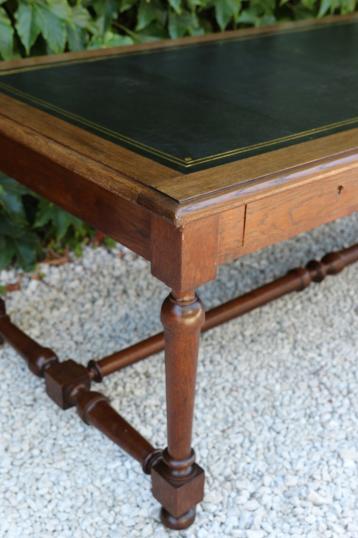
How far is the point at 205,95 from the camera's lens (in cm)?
173

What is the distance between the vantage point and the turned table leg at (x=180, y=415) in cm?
135

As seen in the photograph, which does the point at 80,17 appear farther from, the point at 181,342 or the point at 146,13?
the point at 181,342

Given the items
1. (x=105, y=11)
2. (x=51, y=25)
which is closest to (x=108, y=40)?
(x=105, y=11)

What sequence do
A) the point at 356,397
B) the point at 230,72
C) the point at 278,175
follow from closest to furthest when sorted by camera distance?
1. the point at 278,175
2. the point at 230,72
3. the point at 356,397

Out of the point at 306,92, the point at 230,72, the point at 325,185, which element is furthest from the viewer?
the point at 230,72

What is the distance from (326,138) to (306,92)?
0.36 metres

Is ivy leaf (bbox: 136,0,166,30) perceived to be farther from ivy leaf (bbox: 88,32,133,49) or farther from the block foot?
the block foot

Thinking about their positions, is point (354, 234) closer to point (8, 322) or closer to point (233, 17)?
point (233, 17)

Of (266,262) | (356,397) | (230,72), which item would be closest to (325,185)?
(230,72)

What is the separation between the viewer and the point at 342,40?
2.38 meters

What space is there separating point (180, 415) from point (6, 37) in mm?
1383

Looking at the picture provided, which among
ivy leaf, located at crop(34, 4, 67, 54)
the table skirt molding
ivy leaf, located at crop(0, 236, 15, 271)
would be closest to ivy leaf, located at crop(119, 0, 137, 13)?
ivy leaf, located at crop(34, 4, 67, 54)

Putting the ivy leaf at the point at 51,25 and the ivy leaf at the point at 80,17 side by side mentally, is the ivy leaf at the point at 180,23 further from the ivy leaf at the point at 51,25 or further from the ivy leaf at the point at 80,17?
the ivy leaf at the point at 51,25

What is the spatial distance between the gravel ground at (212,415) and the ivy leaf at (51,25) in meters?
0.84
